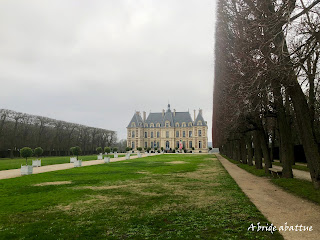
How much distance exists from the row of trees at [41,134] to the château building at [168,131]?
76.7ft

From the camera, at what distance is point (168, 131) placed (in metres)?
82.3

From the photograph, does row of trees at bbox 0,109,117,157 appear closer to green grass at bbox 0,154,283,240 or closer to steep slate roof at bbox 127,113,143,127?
steep slate roof at bbox 127,113,143,127

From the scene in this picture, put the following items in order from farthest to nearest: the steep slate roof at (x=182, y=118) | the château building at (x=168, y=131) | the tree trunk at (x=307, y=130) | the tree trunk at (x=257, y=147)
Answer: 1. the steep slate roof at (x=182, y=118)
2. the château building at (x=168, y=131)
3. the tree trunk at (x=257, y=147)
4. the tree trunk at (x=307, y=130)

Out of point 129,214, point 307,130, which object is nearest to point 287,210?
point 307,130

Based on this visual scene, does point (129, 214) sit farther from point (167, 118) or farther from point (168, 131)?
point (167, 118)

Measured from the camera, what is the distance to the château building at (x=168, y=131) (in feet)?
259

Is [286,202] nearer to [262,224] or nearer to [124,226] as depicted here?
[262,224]

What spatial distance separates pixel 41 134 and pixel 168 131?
4425 cm

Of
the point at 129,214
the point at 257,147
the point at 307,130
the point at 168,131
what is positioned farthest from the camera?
the point at 168,131

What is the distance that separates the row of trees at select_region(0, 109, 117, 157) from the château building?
2338cm

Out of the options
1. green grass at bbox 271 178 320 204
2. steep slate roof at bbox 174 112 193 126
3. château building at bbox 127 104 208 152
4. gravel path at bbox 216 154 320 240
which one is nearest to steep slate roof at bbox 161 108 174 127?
château building at bbox 127 104 208 152

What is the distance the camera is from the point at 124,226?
5.08 metres

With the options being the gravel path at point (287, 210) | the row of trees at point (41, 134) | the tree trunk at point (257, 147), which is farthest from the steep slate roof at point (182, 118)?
the gravel path at point (287, 210)

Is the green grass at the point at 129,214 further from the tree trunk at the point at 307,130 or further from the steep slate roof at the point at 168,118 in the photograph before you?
the steep slate roof at the point at 168,118
